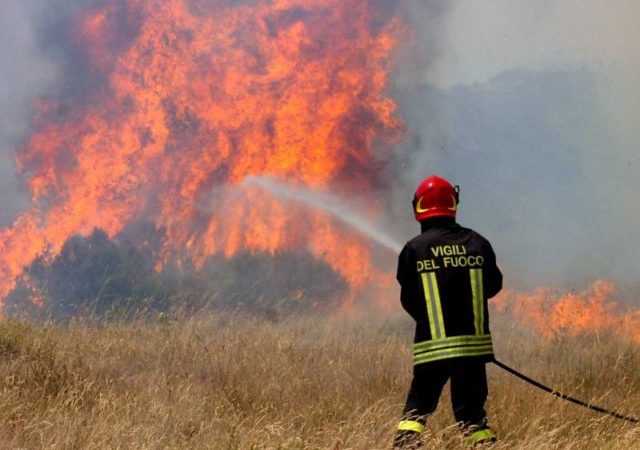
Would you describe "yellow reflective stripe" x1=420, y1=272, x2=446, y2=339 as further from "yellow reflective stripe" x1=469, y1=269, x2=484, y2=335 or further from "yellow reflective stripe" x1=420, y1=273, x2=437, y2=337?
"yellow reflective stripe" x1=469, y1=269, x2=484, y2=335

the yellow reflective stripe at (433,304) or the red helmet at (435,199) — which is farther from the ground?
the red helmet at (435,199)

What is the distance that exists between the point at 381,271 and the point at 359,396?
1106cm

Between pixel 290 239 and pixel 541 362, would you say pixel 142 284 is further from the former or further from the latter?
pixel 541 362

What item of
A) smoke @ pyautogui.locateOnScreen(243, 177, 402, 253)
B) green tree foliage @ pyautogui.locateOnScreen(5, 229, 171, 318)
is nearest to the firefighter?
smoke @ pyautogui.locateOnScreen(243, 177, 402, 253)

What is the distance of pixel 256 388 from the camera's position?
272 inches

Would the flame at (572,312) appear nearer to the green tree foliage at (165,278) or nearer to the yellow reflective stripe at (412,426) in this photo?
the green tree foliage at (165,278)

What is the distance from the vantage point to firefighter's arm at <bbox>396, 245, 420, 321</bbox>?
16.4 feet

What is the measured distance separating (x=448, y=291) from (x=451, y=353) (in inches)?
16.7

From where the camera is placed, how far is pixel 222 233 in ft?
61.7

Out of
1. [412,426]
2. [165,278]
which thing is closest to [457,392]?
[412,426]

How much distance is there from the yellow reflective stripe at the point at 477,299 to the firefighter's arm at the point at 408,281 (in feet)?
1.30

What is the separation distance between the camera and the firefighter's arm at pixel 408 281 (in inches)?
197

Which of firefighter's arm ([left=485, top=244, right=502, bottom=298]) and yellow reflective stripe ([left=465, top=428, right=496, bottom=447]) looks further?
firefighter's arm ([left=485, top=244, right=502, bottom=298])

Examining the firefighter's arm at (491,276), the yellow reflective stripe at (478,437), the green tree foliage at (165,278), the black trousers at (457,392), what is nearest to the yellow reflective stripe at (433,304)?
the black trousers at (457,392)
